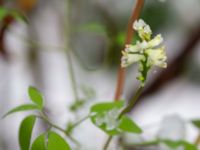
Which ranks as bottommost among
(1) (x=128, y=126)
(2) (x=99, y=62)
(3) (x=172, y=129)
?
(2) (x=99, y=62)

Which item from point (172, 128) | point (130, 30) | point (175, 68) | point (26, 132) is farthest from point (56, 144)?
point (175, 68)

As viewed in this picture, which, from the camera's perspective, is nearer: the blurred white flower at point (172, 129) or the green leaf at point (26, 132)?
the green leaf at point (26, 132)

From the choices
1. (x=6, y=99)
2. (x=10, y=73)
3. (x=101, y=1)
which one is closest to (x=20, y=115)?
(x=6, y=99)

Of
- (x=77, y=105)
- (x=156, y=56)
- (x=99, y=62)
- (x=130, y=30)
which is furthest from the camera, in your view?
(x=99, y=62)

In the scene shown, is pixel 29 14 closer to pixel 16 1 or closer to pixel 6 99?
pixel 16 1

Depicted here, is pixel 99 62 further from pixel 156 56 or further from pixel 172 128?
pixel 156 56

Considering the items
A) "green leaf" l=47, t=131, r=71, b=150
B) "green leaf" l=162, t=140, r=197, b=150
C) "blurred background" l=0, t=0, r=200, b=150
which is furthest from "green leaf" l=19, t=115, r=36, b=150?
"blurred background" l=0, t=0, r=200, b=150

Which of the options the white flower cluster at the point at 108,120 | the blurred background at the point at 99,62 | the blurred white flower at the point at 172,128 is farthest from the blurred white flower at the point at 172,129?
the blurred background at the point at 99,62

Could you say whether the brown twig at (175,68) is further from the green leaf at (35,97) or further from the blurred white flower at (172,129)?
the green leaf at (35,97)

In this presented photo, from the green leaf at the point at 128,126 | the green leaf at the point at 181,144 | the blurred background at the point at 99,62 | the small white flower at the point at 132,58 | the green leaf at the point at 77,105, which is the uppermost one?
the small white flower at the point at 132,58
